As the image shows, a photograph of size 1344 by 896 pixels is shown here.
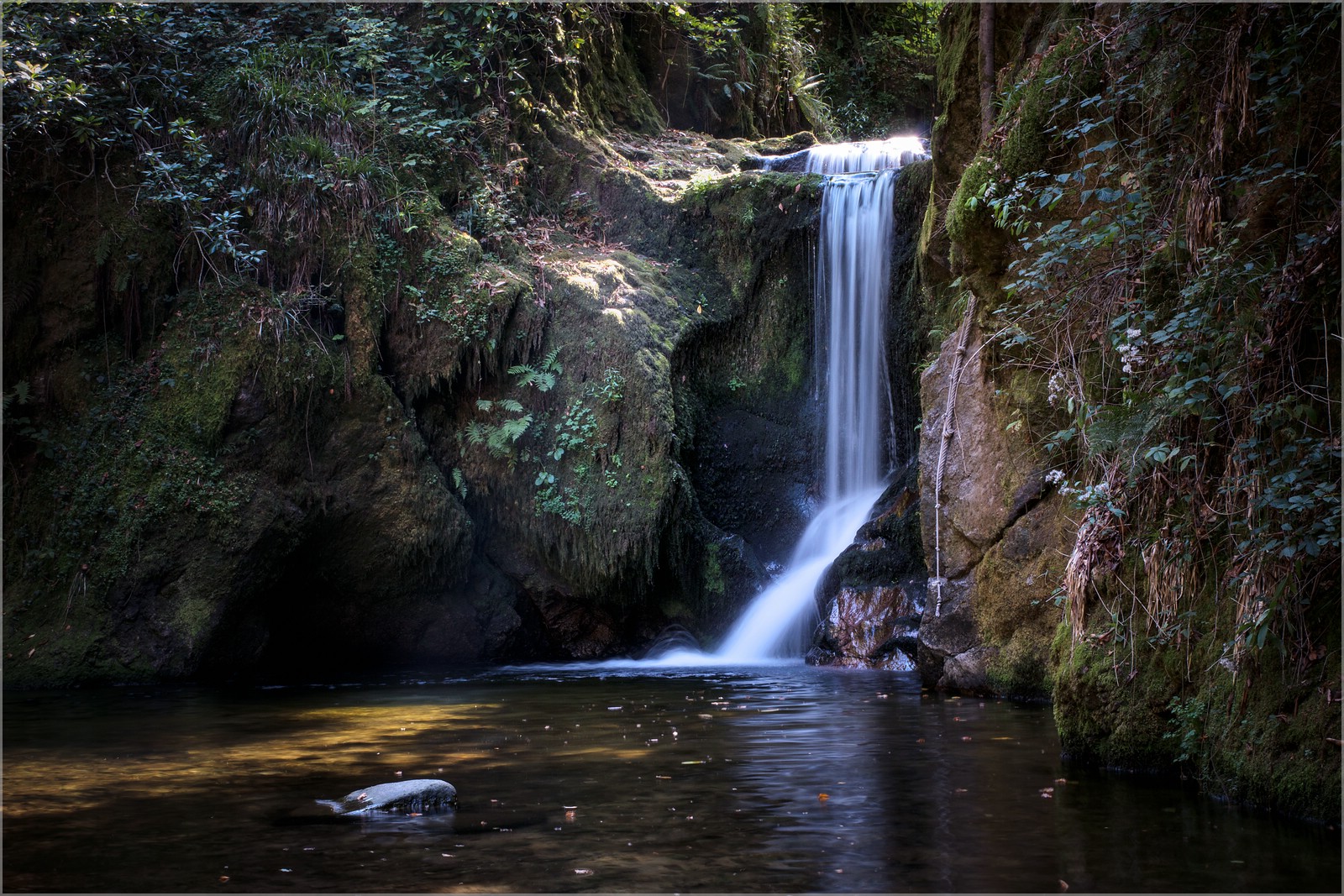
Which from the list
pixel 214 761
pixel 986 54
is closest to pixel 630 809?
pixel 214 761

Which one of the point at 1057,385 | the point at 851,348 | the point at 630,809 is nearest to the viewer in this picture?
the point at 630,809

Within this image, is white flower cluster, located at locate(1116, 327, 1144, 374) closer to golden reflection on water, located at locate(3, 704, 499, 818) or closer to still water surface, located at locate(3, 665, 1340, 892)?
still water surface, located at locate(3, 665, 1340, 892)

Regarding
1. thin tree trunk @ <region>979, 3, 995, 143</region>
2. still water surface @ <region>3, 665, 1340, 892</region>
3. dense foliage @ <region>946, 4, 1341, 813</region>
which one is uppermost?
thin tree trunk @ <region>979, 3, 995, 143</region>

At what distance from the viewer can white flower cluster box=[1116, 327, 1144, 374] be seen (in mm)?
4988

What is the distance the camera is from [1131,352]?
5055 mm

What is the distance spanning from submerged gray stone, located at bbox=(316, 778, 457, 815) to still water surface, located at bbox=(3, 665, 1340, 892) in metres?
0.11

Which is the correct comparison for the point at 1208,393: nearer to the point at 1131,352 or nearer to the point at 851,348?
Answer: the point at 1131,352

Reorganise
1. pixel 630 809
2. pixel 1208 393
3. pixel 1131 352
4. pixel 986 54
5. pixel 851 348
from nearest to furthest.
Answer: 1. pixel 1208 393
2. pixel 630 809
3. pixel 1131 352
4. pixel 986 54
5. pixel 851 348

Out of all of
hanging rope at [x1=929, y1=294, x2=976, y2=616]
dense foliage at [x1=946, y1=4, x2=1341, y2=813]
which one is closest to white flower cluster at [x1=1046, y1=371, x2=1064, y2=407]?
dense foliage at [x1=946, y1=4, x2=1341, y2=813]

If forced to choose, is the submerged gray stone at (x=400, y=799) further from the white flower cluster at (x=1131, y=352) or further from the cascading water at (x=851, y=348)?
the cascading water at (x=851, y=348)

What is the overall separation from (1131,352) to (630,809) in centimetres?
321

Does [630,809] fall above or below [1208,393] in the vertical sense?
below

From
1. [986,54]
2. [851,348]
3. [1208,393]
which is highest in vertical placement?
[986,54]

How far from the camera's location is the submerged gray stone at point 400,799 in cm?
472
